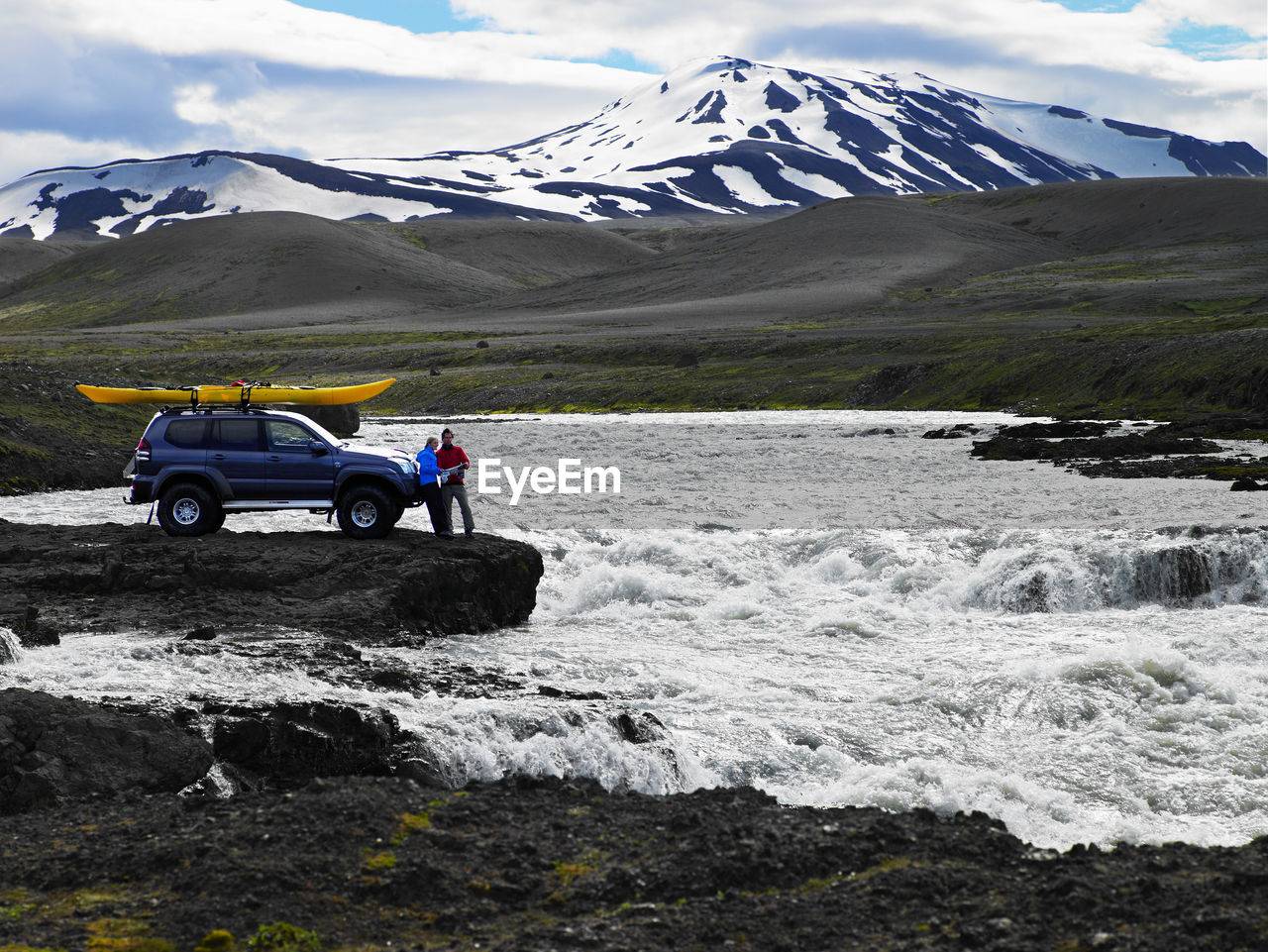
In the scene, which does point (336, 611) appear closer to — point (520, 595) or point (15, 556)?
point (520, 595)

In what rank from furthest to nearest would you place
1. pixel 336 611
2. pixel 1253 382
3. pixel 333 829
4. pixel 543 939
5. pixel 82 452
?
pixel 1253 382, pixel 82 452, pixel 336 611, pixel 333 829, pixel 543 939

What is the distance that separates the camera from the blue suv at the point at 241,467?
23.2 metres

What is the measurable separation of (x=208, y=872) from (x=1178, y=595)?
2163 centimetres

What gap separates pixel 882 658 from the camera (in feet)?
70.0

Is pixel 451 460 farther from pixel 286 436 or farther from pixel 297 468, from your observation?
pixel 286 436

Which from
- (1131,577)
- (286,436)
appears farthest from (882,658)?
(286,436)

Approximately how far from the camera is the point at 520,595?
23578 millimetres

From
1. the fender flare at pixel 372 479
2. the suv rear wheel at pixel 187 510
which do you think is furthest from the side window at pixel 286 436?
the suv rear wheel at pixel 187 510

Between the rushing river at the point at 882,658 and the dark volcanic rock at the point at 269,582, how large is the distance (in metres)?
0.90

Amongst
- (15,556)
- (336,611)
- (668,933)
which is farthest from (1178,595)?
(15,556)

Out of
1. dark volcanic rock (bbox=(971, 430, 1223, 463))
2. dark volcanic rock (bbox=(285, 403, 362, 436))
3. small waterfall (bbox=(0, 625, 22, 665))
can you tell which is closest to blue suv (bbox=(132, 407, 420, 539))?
small waterfall (bbox=(0, 625, 22, 665))

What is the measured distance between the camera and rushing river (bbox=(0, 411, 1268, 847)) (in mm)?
15180

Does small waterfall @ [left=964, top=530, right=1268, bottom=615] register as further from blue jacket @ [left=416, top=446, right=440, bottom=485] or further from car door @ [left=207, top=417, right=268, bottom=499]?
car door @ [left=207, top=417, right=268, bottom=499]

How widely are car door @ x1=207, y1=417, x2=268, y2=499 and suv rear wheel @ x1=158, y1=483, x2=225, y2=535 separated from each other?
61 cm
